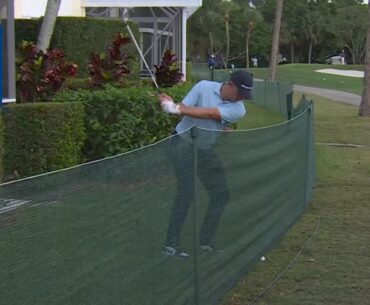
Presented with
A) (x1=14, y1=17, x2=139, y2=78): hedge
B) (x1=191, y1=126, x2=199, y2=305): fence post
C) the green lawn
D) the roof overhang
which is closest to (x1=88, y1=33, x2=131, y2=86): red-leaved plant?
(x1=14, y1=17, x2=139, y2=78): hedge

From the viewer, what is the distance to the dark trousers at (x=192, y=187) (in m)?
4.33

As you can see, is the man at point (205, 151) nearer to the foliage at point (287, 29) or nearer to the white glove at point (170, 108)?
the white glove at point (170, 108)

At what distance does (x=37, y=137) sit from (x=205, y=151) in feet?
12.5

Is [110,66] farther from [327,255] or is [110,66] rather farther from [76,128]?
[327,255]

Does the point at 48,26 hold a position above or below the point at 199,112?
above

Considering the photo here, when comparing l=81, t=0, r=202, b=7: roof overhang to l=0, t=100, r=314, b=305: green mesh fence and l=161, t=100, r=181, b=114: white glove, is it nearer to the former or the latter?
l=0, t=100, r=314, b=305: green mesh fence

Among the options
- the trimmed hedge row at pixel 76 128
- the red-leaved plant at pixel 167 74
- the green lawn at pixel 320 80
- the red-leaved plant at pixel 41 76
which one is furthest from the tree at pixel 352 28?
the red-leaved plant at pixel 41 76

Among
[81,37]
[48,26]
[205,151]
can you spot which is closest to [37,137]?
[205,151]

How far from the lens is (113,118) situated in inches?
376

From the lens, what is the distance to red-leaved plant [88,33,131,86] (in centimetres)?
1057

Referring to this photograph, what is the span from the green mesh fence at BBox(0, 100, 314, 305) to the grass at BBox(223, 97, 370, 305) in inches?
7.8

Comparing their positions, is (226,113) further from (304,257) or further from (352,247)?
(352,247)

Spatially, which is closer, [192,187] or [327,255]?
[192,187]

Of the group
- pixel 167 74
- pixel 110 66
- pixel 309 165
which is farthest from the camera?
pixel 167 74
